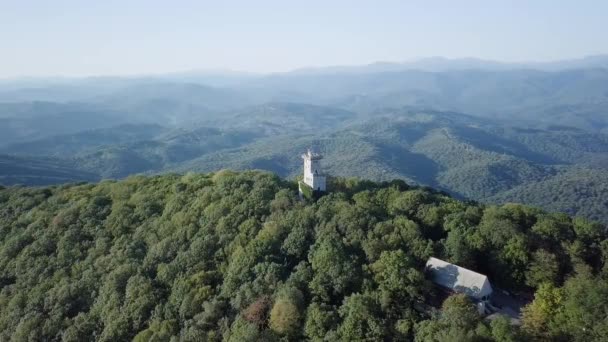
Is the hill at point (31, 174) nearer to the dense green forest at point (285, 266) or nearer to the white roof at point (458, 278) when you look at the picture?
the dense green forest at point (285, 266)

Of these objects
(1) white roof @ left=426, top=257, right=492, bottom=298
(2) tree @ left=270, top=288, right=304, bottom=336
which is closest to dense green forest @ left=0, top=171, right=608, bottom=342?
(2) tree @ left=270, top=288, right=304, bottom=336

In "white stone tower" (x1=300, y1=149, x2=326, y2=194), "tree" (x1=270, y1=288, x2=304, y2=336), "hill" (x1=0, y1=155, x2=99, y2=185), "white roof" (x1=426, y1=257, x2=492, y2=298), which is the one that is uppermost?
"white stone tower" (x1=300, y1=149, x2=326, y2=194)

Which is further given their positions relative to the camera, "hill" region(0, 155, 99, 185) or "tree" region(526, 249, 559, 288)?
"hill" region(0, 155, 99, 185)

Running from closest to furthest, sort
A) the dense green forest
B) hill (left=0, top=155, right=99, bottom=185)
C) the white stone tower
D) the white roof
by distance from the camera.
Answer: the dense green forest → the white roof → the white stone tower → hill (left=0, top=155, right=99, bottom=185)

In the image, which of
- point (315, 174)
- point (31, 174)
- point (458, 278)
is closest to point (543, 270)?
point (458, 278)

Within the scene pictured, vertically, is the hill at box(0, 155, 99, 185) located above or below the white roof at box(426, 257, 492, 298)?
below

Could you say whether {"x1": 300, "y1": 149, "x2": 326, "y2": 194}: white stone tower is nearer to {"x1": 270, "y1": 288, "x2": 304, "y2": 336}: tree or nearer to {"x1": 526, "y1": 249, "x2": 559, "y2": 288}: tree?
{"x1": 270, "y1": 288, "x2": 304, "y2": 336}: tree

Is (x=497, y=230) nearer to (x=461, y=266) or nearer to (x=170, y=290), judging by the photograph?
(x=461, y=266)
